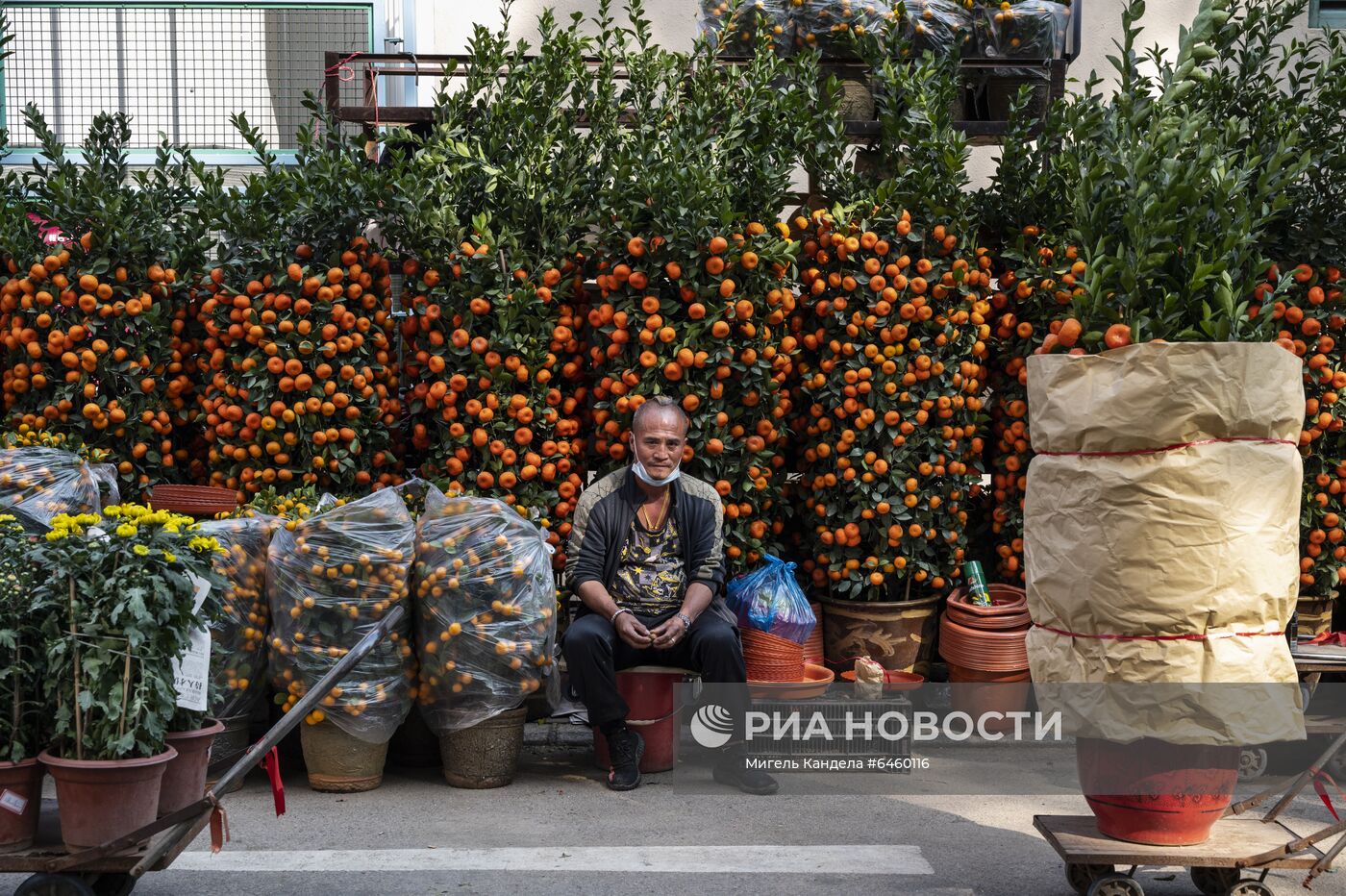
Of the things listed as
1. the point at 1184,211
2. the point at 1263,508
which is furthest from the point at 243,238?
the point at 1263,508

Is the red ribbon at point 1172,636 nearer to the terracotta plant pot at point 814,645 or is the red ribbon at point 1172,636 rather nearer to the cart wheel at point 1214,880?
the cart wheel at point 1214,880

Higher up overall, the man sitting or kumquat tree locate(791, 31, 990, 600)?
kumquat tree locate(791, 31, 990, 600)

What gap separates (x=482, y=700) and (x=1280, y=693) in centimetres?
287

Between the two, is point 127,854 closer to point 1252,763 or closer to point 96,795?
point 96,795

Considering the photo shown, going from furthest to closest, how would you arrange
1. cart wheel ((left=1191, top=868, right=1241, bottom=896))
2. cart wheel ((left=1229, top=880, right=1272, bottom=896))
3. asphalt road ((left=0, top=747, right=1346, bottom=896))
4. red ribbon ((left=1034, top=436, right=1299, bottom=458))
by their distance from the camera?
asphalt road ((left=0, top=747, right=1346, bottom=896)) < cart wheel ((left=1191, top=868, right=1241, bottom=896)) < cart wheel ((left=1229, top=880, right=1272, bottom=896)) < red ribbon ((left=1034, top=436, right=1299, bottom=458))

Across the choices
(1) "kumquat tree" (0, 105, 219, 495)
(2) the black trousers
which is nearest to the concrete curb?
(2) the black trousers

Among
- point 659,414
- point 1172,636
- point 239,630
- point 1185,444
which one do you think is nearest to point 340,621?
point 239,630

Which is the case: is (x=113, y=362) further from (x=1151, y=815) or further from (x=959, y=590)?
(x=1151, y=815)

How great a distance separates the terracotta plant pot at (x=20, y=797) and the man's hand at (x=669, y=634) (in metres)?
2.33

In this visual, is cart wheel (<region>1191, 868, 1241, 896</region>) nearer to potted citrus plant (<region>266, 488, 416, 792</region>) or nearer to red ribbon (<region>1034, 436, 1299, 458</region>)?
red ribbon (<region>1034, 436, 1299, 458</region>)

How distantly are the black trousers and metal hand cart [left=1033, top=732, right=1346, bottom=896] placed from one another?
158cm

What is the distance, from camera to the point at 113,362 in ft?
19.3

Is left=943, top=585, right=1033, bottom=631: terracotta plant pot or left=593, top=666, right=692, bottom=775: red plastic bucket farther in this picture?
left=943, top=585, right=1033, bottom=631: terracotta plant pot

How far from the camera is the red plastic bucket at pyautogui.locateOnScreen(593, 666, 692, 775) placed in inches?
213
